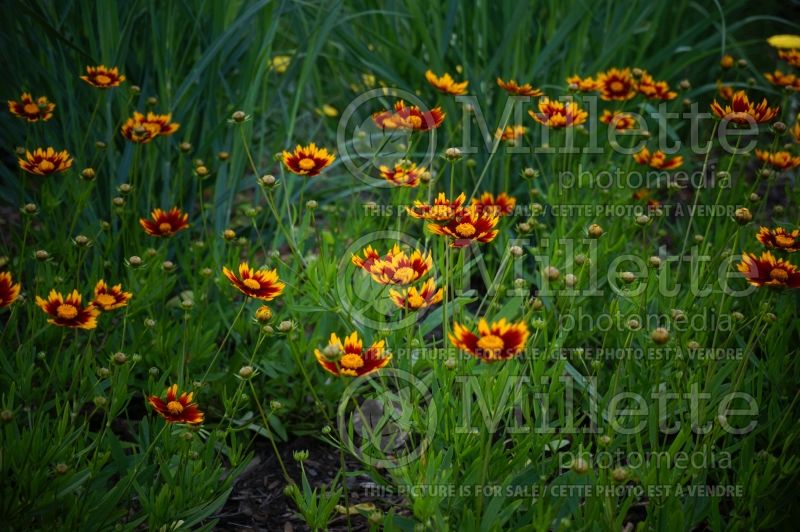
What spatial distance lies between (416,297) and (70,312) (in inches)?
27.1

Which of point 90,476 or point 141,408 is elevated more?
point 90,476

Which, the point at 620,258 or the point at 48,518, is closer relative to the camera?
the point at 48,518

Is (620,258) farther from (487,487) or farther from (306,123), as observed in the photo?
(306,123)

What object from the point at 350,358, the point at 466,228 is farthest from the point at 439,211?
the point at 350,358

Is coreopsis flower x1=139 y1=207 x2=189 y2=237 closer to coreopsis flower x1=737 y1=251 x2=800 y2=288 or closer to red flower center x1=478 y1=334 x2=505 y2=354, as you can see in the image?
red flower center x1=478 y1=334 x2=505 y2=354

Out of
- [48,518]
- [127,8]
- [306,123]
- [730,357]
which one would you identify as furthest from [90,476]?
[306,123]

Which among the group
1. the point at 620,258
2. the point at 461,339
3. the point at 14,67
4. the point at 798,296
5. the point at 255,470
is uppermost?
the point at 14,67

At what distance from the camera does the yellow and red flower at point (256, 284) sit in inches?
62.8

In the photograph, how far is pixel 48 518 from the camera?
4.76ft

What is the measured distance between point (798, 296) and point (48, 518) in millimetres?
2073

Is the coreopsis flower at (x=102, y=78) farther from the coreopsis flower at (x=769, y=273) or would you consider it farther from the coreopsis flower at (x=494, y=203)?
the coreopsis flower at (x=769, y=273)

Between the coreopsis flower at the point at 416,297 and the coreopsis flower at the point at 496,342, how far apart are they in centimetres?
22

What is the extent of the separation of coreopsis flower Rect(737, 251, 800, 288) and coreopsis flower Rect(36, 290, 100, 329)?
135 centimetres

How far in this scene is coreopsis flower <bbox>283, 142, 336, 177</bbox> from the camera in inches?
71.5
